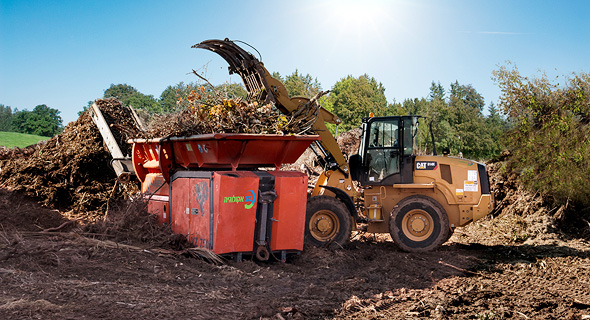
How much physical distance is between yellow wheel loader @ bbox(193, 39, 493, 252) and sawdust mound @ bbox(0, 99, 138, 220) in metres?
4.14

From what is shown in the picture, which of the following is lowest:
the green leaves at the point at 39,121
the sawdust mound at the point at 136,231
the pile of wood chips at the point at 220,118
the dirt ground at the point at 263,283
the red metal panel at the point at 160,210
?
the dirt ground at the point at 263,283

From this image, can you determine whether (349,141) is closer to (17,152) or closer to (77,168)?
(77,168)

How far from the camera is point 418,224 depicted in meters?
9.52

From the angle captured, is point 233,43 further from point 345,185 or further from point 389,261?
point 389,261

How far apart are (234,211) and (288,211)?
0.86 meters

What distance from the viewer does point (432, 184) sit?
32.1 feet

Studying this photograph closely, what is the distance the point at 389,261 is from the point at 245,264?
2.75 meters

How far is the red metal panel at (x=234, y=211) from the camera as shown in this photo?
6605mm

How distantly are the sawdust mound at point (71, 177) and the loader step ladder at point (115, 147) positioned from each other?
0.29 metres

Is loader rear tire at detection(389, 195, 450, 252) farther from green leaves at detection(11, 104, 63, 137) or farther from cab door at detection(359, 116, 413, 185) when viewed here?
green leaves at detection(11, 104, 63, 137)

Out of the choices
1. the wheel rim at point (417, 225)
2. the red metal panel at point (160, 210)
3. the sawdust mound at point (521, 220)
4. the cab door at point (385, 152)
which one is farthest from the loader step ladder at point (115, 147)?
the sawdust mound at point (521, 220)

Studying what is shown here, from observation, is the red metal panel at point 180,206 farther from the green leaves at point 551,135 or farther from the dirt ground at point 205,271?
the green leaves at point 551,135

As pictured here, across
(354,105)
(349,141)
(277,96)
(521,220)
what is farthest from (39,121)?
(521,220)

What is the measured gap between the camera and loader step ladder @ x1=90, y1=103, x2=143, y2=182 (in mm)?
9586
